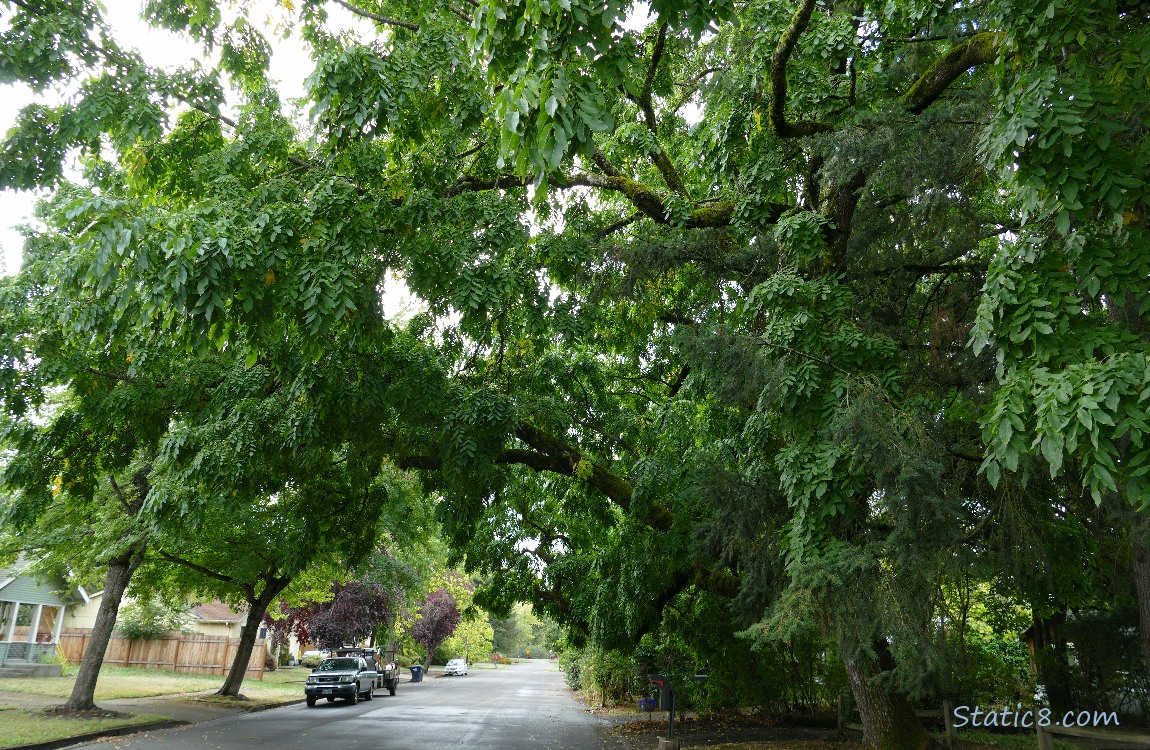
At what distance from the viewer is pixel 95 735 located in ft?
42.5

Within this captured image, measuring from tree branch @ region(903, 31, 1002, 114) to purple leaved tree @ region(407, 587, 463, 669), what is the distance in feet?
145

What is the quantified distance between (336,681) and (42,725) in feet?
35.4

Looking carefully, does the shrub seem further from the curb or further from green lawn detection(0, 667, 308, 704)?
the curb

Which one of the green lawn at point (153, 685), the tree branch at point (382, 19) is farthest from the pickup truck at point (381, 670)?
the tree branch at point (382, 19)

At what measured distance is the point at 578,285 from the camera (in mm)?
11375

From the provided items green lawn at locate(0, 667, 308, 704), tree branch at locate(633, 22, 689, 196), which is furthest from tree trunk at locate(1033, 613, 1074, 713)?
green lawn at locate(0, 667, 308, 704)

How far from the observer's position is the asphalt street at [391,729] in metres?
12.8

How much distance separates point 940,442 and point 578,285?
560 centimetres

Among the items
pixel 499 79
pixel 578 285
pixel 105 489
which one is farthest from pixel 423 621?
pixel 499 79

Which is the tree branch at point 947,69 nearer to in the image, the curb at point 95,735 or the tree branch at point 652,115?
the tree branch at point 652,115

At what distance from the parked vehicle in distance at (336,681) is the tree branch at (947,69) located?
22221mm

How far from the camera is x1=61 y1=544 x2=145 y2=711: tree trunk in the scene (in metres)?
15.5

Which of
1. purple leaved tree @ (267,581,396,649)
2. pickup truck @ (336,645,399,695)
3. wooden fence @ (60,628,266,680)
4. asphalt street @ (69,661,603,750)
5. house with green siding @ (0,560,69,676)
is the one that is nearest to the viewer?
asphalt street @ (69,661,603,750)

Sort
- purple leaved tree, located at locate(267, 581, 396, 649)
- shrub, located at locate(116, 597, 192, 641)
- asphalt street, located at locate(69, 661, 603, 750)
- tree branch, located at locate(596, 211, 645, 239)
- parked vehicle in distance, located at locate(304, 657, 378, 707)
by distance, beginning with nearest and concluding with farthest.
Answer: tree branch, located at locate(596, 211, 645, 239) → asphalt street, located at locate(69, 661, 603, 750) → parked vehicle in distance, located at locate(304, 657, 378, 707) → shrub, located at locate(116, 597, 192, 641) → purple leaved tree, located at locate(267, 581, 396, 649)
